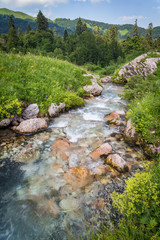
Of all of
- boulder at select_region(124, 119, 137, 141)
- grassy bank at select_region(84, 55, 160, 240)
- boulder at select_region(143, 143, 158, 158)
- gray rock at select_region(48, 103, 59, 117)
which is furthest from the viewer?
gray rock at select_region(48, 103, 59, 117)

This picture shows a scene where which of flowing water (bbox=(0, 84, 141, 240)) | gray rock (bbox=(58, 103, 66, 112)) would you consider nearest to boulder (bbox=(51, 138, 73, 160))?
flowing water (bbox=(0, 84, 141, 240))

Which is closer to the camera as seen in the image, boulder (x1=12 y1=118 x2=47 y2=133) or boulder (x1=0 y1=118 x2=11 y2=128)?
boulder (x1=0 y1=118 x2=11 y2=128)

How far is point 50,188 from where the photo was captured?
3.68 m

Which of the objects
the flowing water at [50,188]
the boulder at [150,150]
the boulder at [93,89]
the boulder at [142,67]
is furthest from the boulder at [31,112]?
the boulder at [142,67]

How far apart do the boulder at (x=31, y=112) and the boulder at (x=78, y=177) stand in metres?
3.99

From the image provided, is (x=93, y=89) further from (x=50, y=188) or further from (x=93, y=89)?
(x=50, y=188)

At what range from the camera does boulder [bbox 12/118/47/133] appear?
621 centimetres

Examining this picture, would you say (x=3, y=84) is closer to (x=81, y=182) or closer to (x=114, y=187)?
(x=81, y=182)

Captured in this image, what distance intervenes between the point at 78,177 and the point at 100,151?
138cm

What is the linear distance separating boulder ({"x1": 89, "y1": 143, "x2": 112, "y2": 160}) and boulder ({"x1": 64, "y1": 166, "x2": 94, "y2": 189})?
0.72m

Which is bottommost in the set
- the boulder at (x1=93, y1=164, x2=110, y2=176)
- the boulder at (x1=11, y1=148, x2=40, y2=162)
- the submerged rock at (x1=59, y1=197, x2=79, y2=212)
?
the boulder at (x1=11, y1=148, x2=40, y2=162)

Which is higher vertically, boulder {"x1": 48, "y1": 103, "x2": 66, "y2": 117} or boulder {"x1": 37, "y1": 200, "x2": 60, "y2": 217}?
boulder {"x1": 48, "y1": 103, "x2": 66, "y2": 117}

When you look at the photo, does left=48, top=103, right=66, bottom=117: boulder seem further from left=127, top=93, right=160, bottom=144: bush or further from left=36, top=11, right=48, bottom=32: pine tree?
left=36, top=11, right=48, bottom=32: pine tree

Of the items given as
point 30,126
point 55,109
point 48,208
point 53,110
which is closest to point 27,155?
point 30,126
